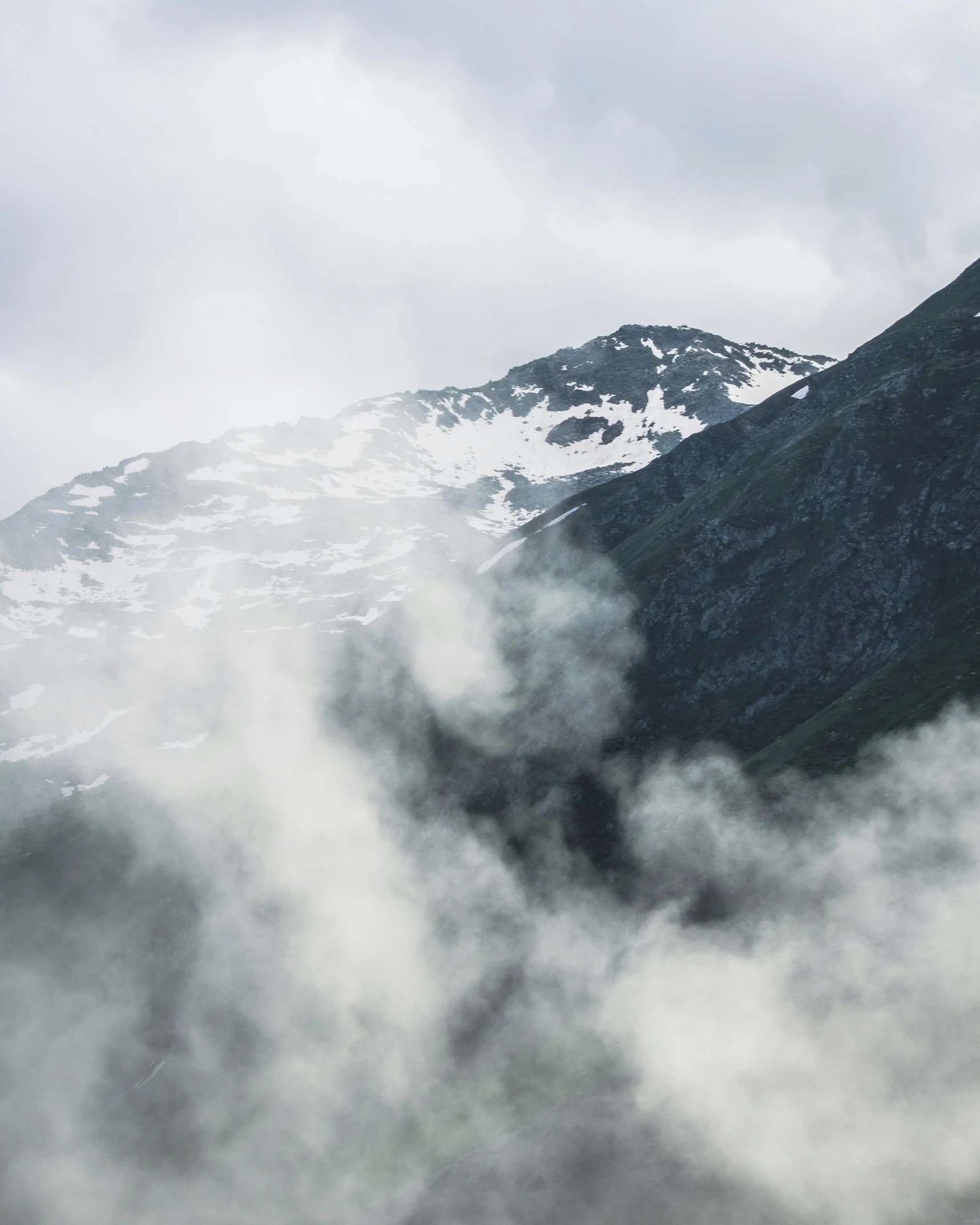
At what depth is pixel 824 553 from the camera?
122812mm

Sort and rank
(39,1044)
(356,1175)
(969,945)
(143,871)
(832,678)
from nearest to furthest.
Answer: (969,945), (356,1175), (832,678), (39,1044), (143,871)

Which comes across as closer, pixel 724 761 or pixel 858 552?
pixel 724 761

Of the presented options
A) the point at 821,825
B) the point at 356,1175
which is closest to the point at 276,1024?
the point at 356,1175

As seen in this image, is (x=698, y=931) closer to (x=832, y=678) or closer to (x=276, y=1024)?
(x=832, y=678)

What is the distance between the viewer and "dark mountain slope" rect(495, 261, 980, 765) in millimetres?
110250

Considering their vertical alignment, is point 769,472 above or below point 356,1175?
above

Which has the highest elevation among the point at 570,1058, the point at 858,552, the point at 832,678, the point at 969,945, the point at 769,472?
the point at 769,472

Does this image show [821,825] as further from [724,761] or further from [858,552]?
[858,552]

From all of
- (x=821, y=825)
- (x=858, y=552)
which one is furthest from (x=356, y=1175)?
(x=858, y=552)

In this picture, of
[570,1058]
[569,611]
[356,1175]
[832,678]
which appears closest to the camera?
[570,1058]

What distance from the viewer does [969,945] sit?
59.4 meters

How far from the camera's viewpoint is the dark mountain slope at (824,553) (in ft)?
362

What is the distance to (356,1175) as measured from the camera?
84.1m

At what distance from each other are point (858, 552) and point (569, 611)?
4584 centimetres
